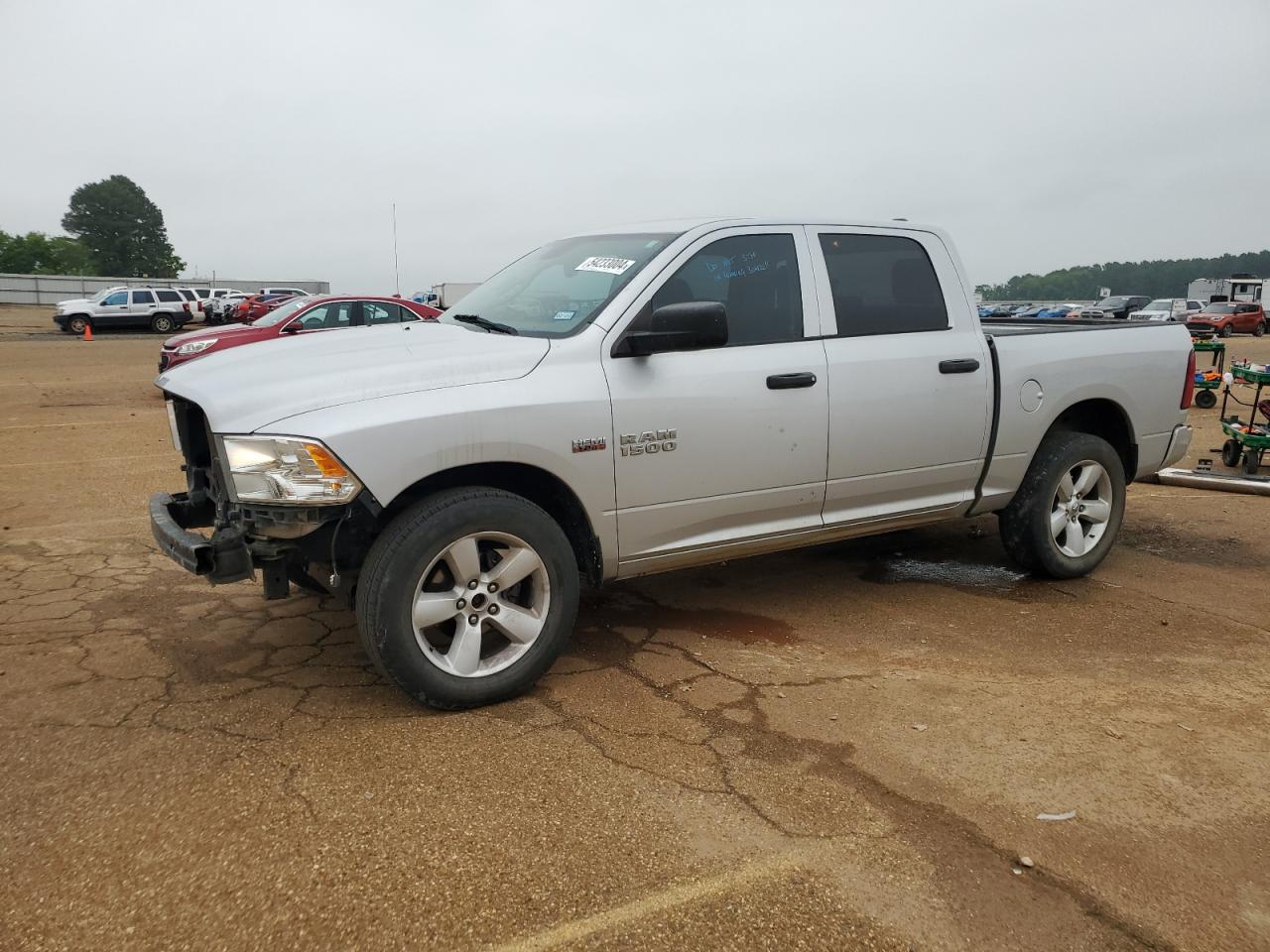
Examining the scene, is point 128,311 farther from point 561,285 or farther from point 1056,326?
point 1056,326

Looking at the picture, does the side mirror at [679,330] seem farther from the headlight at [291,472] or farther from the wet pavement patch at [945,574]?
the wet pavement patch at [945,574]

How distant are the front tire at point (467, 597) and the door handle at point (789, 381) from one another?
118cm

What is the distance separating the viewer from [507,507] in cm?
356

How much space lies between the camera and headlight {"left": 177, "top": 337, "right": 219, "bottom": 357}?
47.7ft

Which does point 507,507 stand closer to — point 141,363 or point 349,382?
point 349,382

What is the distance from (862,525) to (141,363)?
20.0 meters

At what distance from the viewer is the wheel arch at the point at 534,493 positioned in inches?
141

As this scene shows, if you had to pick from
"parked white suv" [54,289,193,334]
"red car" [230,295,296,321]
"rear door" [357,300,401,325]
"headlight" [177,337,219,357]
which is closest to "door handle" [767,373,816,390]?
"headlight" [177,337,219,357]

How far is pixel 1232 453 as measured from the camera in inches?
366

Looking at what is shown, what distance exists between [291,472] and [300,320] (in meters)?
13.2

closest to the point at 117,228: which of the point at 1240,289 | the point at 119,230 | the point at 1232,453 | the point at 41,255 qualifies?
the point at 119,230

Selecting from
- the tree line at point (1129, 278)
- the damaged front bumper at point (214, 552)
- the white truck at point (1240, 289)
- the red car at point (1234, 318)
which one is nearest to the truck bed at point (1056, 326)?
the damaged front bumper at point (214, 552)

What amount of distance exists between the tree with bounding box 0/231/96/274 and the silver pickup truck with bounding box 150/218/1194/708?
342 ft

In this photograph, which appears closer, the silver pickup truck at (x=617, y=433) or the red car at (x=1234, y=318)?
the silver pickup truck at (x=617, y=433)
